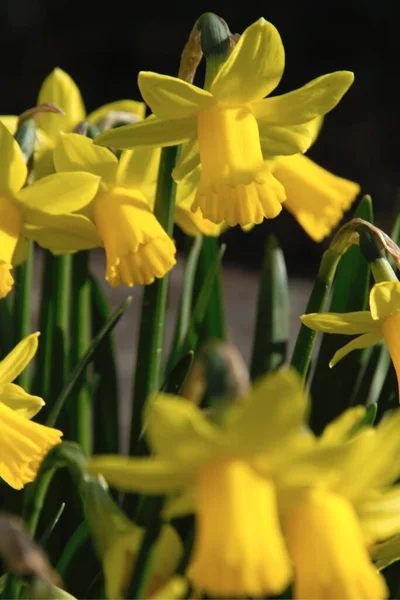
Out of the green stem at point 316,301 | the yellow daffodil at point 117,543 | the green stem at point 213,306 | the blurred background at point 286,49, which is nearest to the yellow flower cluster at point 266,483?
the yellow daffodil at point 117,543

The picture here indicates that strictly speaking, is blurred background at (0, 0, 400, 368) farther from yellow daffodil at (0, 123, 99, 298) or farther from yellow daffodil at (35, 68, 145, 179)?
yellow daffodil at (0, 123, 99, 298)

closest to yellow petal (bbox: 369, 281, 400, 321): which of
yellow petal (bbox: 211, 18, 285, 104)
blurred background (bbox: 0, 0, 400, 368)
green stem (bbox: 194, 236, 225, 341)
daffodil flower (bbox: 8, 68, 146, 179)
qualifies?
yellow petal (bbox: 211, 18, 285, 104)

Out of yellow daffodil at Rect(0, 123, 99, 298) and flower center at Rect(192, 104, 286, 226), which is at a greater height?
flower center at Rect(192, 104, 286, 226)

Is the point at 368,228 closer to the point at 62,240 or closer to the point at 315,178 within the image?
the point at 315,178

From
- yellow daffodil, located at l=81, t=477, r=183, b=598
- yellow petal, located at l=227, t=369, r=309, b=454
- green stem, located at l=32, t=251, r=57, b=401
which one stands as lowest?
green stem, located at l=32, t=251, r=57, b=401

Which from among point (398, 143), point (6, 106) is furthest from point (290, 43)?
point (6, 106)

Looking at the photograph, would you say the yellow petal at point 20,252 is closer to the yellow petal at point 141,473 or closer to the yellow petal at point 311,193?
the yellow petal at point 311,193

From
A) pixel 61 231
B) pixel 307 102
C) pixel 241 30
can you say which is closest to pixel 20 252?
pixel 61 231
